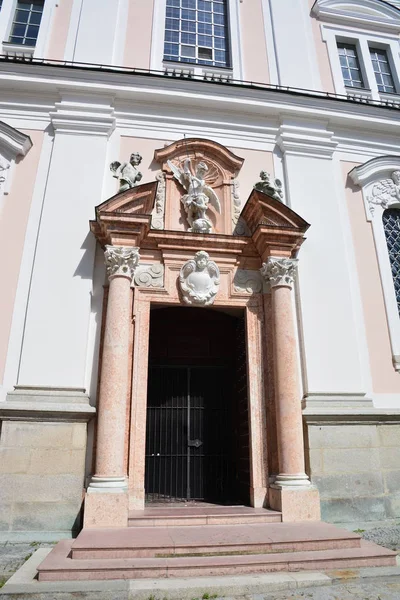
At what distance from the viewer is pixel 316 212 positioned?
27.0ft

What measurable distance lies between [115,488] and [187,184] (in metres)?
5.18

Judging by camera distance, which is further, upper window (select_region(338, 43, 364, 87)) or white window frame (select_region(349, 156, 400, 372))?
upper window (select_region(338, 43, 364, 87))

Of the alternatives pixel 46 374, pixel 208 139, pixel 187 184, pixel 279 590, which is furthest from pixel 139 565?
pixel 208 139

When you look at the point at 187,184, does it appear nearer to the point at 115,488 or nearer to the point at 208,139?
the point at 208,139

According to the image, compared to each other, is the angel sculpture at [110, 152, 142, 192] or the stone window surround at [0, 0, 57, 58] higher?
the stone window surround at [0, 0, 57, 58]

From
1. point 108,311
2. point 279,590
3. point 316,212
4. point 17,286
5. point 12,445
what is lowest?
point 279,590

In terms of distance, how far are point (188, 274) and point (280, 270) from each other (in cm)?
152

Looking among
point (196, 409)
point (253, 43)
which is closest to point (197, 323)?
point (196, 409)

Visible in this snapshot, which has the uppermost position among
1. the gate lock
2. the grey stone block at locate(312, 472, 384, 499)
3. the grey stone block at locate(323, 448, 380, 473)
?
the gate lock

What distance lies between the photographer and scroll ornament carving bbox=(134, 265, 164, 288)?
7152mm

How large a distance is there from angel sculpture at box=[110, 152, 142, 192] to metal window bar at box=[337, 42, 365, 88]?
5823 millimetres

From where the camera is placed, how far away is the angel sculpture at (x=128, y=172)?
7266 mm

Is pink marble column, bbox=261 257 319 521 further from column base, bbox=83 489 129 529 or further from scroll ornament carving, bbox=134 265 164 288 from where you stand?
column base, bbox=83 489 129 529

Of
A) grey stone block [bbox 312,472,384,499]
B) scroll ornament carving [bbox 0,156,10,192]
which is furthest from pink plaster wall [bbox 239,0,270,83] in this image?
grey stone block [bbox 312,472,384,499]
